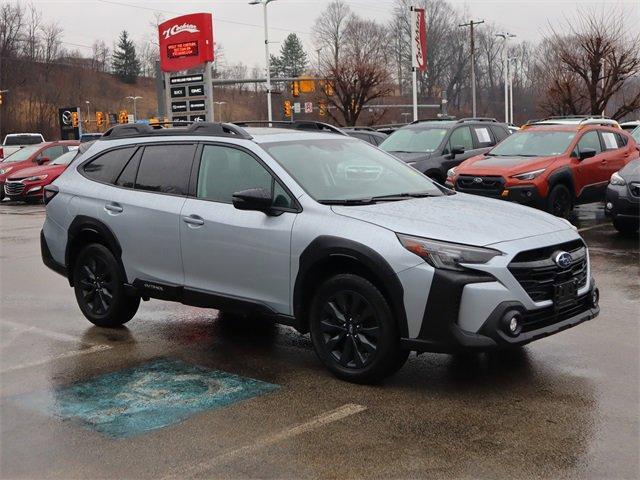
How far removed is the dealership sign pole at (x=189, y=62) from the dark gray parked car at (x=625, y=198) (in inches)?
900

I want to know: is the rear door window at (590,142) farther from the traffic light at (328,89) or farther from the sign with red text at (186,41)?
the traffic light at (328,89)

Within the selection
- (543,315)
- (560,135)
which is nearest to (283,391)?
(543,315)

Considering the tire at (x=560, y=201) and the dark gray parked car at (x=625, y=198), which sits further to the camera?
the tire at (x=560, y=201)

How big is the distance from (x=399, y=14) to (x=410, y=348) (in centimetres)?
9878

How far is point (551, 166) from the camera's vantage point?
40.9 feet

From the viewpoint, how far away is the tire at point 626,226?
11.4 meters

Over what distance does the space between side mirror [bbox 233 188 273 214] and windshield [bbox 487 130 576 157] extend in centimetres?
861

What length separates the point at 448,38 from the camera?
10094cm

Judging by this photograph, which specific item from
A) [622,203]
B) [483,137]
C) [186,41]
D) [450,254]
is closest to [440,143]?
[483,137]

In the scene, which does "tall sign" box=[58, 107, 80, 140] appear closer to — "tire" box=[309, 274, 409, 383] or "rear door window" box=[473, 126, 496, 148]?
"rear door window" box=[473, 126, 496, 148]

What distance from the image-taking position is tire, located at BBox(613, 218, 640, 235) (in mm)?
11363

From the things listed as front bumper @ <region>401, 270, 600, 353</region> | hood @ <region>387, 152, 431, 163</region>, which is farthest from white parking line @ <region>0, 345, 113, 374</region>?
→ hood @ <region>387, 152, 431, 163</region>

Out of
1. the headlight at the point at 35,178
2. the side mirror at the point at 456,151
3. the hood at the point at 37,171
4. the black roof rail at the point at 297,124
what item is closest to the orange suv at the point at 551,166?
the side mirror at the point at 456,151

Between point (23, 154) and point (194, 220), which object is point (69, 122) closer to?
point (23, 154)
